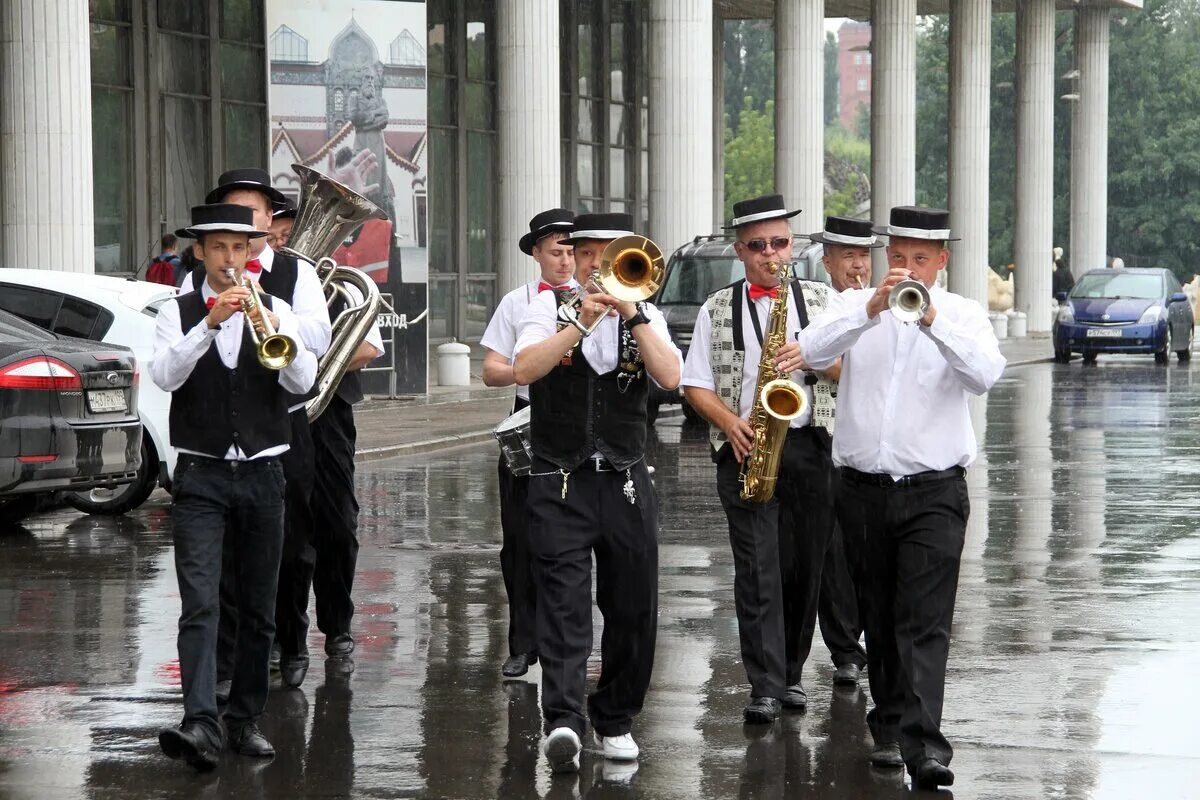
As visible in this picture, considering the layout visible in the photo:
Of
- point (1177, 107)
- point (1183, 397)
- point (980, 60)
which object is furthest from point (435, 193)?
point (1177, 107)

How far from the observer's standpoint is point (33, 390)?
12883 mm

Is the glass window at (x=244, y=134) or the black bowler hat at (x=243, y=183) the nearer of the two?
the black bowler hat at (x=243, y=183)

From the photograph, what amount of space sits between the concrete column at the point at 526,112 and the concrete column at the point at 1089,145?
1069 inches

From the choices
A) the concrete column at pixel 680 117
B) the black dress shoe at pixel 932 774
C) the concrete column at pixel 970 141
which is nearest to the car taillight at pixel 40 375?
the black dress shoe at pixel 932 774

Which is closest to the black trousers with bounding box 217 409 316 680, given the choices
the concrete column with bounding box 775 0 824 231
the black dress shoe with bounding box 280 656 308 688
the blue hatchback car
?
the black dress shoe with bounding box 280 656 308 688

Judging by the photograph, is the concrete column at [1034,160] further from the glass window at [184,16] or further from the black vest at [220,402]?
the black vest at [220,402]

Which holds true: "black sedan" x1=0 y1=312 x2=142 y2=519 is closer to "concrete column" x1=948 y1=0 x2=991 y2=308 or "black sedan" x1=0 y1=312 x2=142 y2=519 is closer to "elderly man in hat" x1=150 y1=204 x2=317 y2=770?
"elderly man in hat" x1=150 y1=204 x2=317 y2=770

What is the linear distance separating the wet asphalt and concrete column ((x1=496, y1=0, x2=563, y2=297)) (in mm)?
15220

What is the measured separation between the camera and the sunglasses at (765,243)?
8188 millimetres

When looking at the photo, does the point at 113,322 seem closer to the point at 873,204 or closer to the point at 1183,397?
the point at 1183,397

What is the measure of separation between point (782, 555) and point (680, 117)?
25808 mm

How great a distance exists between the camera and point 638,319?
739cm

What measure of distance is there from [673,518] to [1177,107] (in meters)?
76.6

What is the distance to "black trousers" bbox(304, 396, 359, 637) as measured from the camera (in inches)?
378
